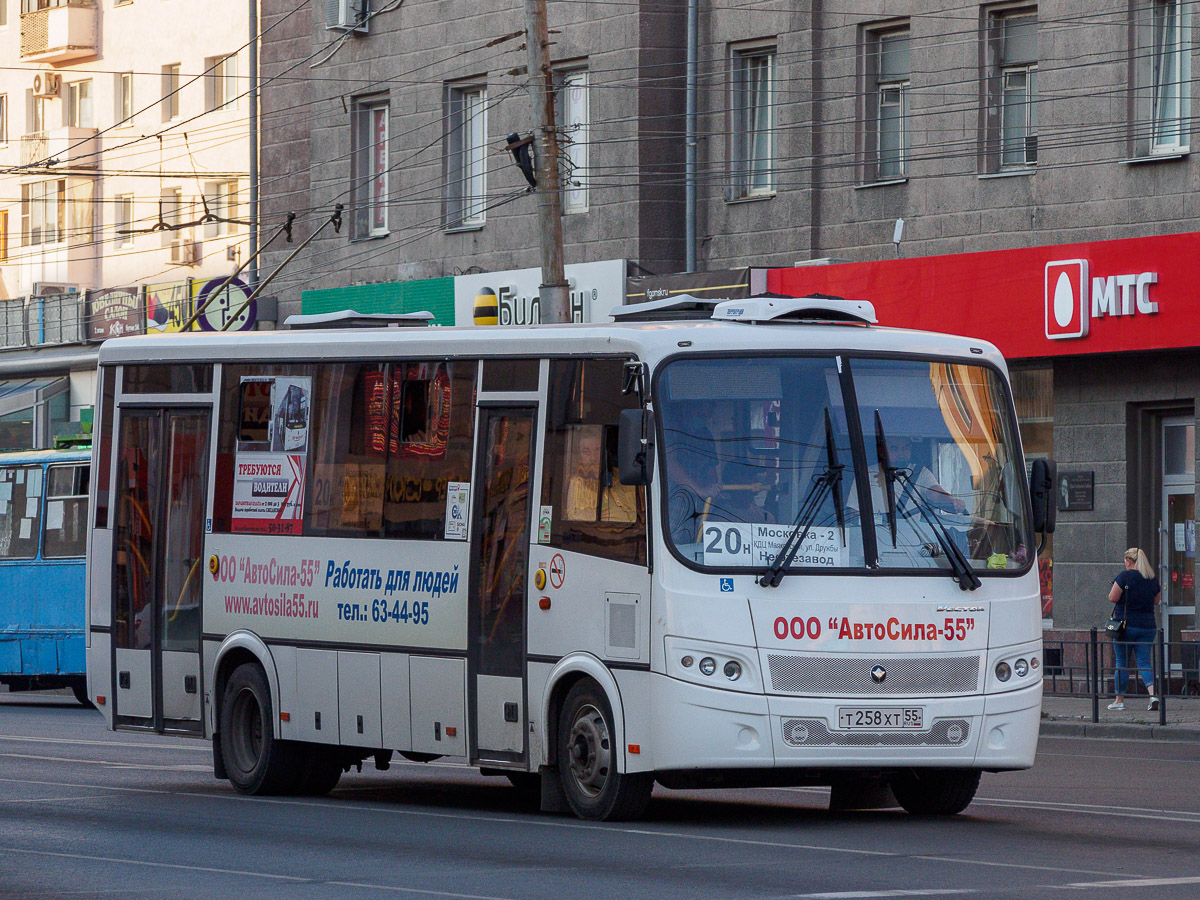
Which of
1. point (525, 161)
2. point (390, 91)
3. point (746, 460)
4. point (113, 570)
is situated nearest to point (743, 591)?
point (746, 460)

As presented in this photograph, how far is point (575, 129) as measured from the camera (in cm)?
3130

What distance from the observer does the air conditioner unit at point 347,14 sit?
35.1 m

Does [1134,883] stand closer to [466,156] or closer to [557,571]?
[557,571]

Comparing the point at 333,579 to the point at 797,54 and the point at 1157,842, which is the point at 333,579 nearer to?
the point at 1157,842

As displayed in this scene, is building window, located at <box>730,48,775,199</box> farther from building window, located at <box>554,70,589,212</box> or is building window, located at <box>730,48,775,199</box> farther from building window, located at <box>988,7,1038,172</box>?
building window, located at <box>988,7,1038,172</box>

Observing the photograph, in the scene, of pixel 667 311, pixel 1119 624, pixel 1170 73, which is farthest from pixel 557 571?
pixel 1170 73

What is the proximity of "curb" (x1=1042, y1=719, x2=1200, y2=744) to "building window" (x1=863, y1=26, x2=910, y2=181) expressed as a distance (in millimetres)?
7941

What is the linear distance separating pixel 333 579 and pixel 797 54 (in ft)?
51.8

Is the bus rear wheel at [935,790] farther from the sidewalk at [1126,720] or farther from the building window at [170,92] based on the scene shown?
the building window at [170,92]

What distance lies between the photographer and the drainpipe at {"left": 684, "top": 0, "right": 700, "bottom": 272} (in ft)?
98.7

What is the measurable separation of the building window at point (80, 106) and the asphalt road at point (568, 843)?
3776 cm

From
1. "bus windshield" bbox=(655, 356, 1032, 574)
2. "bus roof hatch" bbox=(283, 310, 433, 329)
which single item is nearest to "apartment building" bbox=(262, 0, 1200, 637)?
"bus roof hatch" bbox=(283, 310, 433, 329)

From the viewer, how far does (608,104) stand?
30984mm

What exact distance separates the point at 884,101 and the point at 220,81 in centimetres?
2346
